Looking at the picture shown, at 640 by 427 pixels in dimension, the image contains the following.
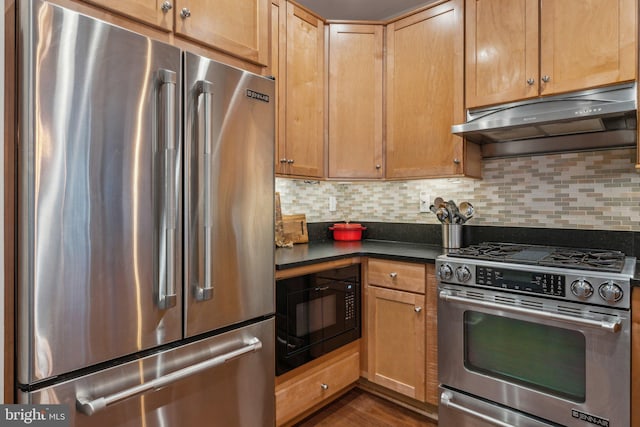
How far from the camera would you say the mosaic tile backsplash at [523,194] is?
1962mm

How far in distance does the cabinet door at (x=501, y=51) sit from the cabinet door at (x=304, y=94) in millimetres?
912

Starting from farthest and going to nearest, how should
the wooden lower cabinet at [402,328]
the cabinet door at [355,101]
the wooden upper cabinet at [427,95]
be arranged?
the cabinet door at [355,101] → the wooden upper cabinet at [427,95] → the wooden lower cabinet at [402,328]

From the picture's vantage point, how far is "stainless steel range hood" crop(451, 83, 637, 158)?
1.70 metres

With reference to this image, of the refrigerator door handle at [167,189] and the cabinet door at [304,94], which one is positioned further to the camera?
the cabinet door at [304,94]

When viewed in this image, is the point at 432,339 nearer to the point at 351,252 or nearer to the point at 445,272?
the point at 445,272

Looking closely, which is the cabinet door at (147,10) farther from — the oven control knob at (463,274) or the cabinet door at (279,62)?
the oven control knob at (463,274)

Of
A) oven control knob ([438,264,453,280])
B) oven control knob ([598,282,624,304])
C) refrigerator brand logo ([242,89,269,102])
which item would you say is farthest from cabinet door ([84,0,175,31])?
oven control knob ([598,282,624,304])

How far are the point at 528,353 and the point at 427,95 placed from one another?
1526 mm

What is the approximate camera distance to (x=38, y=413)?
3.42 ft

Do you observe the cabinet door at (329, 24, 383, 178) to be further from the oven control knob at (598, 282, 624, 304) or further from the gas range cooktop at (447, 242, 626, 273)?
the oven control knob at (598, 282, 624, 304)

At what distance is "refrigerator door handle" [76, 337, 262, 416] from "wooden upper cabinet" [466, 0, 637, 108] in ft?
5.79

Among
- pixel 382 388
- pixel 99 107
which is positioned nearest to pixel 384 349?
pixel 382 388

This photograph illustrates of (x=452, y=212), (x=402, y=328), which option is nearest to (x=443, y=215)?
(x=452, y=212)

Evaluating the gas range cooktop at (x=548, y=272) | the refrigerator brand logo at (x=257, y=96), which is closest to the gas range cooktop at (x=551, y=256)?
the gas range cooktop at (x=548, y=272)
